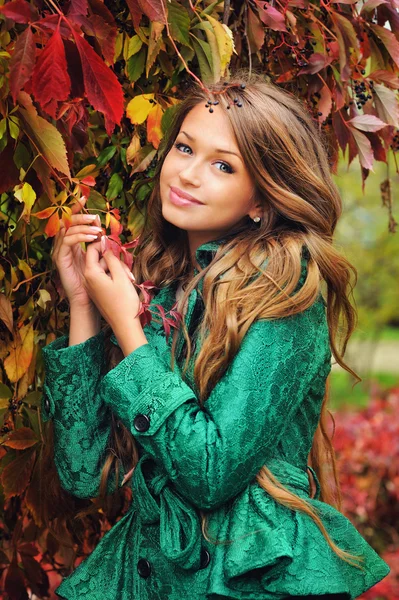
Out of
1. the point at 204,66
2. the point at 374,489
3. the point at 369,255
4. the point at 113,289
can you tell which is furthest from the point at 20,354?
the point at 369,255

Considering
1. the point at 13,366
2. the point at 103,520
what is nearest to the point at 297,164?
the point at 13,366

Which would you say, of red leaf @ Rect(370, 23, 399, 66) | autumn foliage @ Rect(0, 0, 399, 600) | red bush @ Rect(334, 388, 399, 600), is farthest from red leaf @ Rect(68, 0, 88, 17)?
red bush @ Rect(334, 388, 399, 600)

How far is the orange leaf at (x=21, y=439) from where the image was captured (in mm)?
1900

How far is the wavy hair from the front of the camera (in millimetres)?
1802

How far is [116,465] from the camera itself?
6.57ft

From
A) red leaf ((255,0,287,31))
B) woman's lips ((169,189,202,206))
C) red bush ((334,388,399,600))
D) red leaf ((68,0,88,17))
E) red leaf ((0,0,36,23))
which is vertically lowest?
red bush ((334,388,399,600))

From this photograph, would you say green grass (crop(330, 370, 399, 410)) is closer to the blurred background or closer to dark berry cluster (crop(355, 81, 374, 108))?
the blurred background

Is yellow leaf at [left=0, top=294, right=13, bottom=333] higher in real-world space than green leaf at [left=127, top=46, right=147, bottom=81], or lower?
lower

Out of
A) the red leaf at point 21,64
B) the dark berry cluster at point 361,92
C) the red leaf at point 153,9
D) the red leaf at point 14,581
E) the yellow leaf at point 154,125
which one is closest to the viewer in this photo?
the red leaf at point 21,64

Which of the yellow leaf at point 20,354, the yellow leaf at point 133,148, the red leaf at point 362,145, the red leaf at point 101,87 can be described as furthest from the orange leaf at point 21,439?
the red leaf at point 362,145

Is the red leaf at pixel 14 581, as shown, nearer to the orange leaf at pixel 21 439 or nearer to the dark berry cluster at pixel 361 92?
the orange leaf at pixel 21 439

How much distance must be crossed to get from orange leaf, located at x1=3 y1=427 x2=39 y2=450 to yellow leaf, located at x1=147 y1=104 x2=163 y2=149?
75 cm

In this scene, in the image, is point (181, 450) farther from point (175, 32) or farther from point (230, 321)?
point (175, 32)

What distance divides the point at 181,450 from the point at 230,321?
30 centimetres
